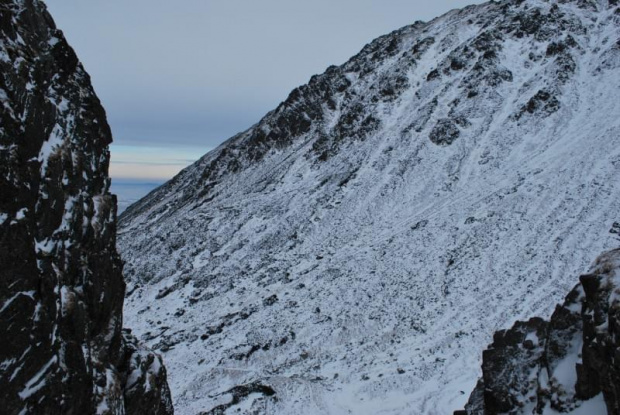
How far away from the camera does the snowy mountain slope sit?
23.9 meters

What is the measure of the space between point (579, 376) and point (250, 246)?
114 ft

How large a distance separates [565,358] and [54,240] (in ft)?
44.3

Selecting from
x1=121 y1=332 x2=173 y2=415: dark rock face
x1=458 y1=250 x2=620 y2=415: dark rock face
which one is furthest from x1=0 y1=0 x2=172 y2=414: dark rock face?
x1=458 y1=250 x2=620 y2=415: dark rock face

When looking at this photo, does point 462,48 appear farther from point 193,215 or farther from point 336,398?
point 336,398

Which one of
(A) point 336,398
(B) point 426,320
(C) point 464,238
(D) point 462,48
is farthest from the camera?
(D) point 462,48

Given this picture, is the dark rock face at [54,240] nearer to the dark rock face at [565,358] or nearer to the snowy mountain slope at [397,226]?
the snowy mountain slope at [397,226]

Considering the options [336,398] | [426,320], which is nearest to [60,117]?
[336,398]

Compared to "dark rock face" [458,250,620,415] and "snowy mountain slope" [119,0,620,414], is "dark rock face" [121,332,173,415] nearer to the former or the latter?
"snowy mountain slope" [119,0,620,414]

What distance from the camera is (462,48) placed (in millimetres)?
62188

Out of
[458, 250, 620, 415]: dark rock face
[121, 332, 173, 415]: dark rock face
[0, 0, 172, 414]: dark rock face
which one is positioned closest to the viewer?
[458, 250, 620, 415]: dark rock face

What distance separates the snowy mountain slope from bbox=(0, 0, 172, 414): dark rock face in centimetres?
953

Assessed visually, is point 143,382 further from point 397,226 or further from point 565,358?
point 397,226

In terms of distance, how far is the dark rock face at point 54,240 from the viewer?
9.47 metres

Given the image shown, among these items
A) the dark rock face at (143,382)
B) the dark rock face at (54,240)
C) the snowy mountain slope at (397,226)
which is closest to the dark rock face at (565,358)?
the snowy mountain slope at (397,226)
